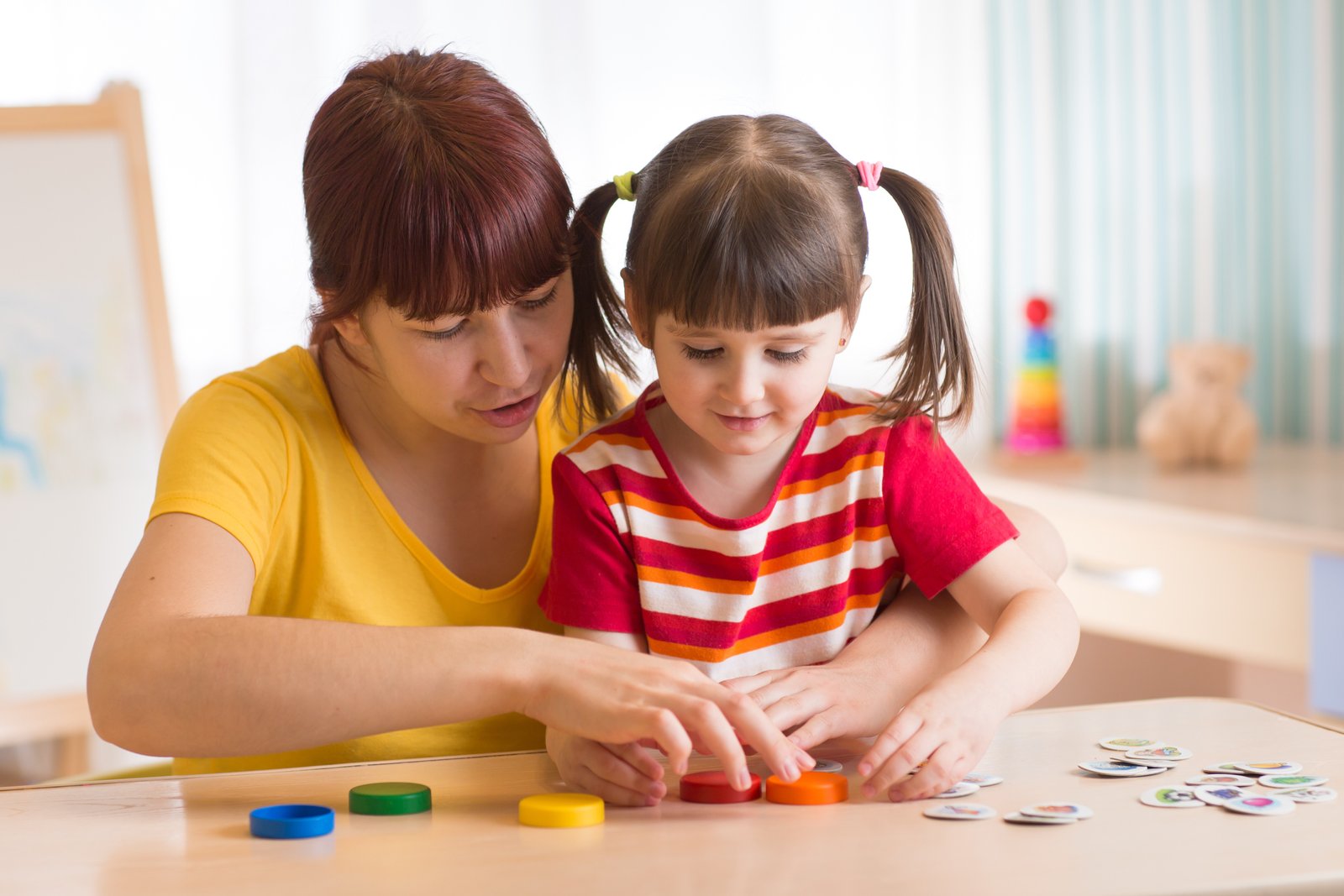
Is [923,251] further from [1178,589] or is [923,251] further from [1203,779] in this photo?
[1178,589]

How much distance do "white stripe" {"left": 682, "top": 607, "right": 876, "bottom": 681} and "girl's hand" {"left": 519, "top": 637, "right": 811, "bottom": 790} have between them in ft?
0.69

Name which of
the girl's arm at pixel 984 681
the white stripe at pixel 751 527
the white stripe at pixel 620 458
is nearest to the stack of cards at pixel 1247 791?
the girl's arm at pixel 984 681

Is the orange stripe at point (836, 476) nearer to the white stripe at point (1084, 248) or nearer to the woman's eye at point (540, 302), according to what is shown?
the woman's eye at point (540, 302)

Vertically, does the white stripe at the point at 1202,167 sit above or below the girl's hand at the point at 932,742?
above

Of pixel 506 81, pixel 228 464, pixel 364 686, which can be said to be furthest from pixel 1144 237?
pixel 364 686

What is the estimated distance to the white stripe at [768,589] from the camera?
1047 mm

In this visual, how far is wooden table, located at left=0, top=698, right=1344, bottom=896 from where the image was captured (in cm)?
66

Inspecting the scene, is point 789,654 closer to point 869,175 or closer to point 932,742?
point 932,742

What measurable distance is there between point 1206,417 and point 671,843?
1.99 metres

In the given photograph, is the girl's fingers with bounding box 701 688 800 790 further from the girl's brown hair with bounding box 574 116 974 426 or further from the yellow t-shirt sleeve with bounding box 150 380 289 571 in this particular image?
the yellow t-shirt sleeve with bounding box 150 380 289 571

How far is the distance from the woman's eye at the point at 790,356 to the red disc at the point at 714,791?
0.99 ft

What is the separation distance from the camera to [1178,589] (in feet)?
7.02

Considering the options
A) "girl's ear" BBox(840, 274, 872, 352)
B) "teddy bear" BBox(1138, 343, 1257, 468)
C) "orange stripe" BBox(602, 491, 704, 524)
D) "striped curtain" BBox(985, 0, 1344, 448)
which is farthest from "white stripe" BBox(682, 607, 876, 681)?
"striped curtain" BBox(985, 0, 1344, 448)

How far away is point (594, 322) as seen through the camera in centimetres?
115
